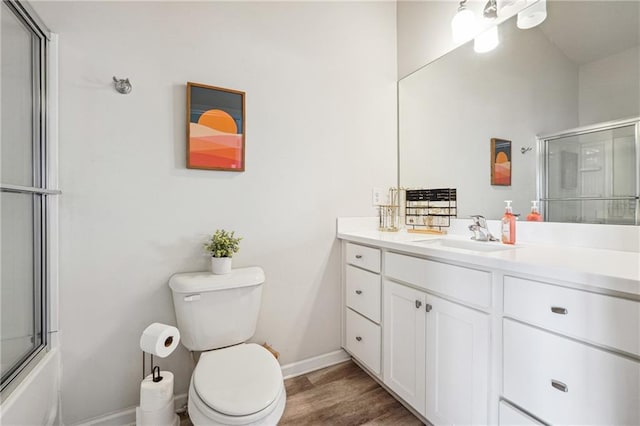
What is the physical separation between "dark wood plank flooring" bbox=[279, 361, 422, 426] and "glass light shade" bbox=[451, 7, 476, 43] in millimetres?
2121

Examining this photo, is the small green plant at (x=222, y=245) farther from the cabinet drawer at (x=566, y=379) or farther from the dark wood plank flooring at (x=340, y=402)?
the cabinet drawer at (x=566, y=379)

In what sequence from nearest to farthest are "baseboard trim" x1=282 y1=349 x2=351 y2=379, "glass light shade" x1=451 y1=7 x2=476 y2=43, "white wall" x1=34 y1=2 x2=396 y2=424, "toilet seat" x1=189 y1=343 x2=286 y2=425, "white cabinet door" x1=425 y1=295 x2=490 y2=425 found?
"toilet seat" x1=189 y1=343 x2=286 y2=425 < "white cabinet door" x1=425 y1=295 x2=490 y2=425 < "white wall" x1=34 y1=2 x2=396 y2=424 < "glass light shade" x1=451 y1=7 x2=476 y2=43 < "baseboard trim" x1=282 y1=349 x2=351 y2=379

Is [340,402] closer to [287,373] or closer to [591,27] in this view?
[287,373]

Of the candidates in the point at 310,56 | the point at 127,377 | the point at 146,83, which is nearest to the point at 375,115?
the point at 310,56

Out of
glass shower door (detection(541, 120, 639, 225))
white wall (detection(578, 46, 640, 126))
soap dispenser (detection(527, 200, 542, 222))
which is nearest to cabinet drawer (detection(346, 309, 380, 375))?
soap dispenser (detection(527, 200, 542, 222))

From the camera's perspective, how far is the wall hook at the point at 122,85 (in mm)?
1357

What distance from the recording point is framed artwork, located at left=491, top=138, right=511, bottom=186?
1.58m

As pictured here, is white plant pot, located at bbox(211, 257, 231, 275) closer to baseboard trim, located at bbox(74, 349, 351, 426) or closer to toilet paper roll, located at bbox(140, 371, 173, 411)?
toilet paper roll, located at bbox(140, 371, 173, 411)

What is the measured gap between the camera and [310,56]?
6.11ft

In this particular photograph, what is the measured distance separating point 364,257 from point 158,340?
110cm

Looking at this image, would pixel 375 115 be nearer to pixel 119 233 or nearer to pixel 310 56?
pixel 310 56

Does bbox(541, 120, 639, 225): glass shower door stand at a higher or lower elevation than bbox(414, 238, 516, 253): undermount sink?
higher

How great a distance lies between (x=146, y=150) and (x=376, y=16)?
1819 millimetres

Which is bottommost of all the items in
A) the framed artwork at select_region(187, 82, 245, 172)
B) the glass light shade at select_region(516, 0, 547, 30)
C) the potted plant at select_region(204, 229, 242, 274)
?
the potted plant at select_region(204, 229, 242, 274)
